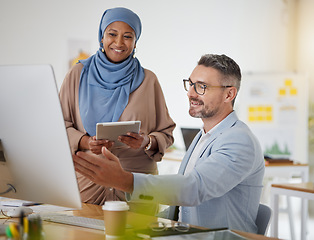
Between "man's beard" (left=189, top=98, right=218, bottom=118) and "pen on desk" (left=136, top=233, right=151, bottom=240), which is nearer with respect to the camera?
"pen on desk" (left=136, top=233, right=151, bottom=240)

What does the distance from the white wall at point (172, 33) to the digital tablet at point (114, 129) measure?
3.20 m

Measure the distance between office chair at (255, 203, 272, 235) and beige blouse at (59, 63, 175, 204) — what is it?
26.6 inches

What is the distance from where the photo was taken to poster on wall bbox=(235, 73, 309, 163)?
6.50 metres

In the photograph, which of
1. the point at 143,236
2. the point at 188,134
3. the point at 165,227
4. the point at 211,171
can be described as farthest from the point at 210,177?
the point at 188,134

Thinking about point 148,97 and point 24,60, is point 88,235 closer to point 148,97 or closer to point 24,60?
point 148,97

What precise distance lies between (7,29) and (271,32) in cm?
368

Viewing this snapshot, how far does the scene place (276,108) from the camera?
6543 millimetres

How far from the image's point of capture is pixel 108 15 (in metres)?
2.43


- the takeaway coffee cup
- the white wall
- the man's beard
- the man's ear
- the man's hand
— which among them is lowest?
Result: the takeaway coffee cup

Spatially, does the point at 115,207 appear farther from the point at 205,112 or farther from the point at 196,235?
the point at 205,112

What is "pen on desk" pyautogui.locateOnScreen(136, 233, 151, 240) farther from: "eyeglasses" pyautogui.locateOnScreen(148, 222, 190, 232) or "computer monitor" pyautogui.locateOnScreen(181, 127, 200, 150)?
"computer monitor" pyautogui.locateOnScreen(181, 127, 200, 150)

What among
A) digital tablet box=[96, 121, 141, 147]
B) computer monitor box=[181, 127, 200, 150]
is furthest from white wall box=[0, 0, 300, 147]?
digital tablet box=[96, 121, 141, 147]

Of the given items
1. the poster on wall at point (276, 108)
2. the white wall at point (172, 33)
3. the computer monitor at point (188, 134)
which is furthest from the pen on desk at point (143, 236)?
the poster on wall at point (276, 108)

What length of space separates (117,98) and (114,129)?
1.09ft
